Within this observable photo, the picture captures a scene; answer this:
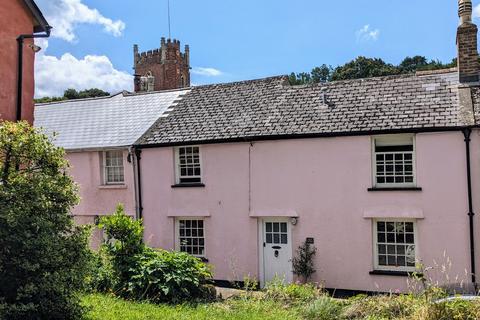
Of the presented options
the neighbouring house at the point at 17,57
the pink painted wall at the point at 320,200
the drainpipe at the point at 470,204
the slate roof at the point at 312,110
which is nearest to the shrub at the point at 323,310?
the pink painted wall at the point at 320,200

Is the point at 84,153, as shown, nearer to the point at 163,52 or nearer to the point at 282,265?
the point at 282,265

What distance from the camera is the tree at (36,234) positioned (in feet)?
27.7

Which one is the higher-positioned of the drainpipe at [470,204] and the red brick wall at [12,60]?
the red brick wall at [12,60]

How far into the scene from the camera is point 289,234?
55.8 feet

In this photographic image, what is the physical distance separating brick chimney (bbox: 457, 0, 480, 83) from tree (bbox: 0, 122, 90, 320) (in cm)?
1347

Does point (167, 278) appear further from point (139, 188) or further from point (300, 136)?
point (139, 188)

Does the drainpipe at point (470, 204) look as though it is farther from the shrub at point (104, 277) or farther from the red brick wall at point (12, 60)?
the red brick wall at point (12, 60)

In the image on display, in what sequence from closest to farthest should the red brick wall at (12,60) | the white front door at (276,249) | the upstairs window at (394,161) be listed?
the red brick wall at (12,60) < the upstairs window at (394,161) < the white front door at (276,249)

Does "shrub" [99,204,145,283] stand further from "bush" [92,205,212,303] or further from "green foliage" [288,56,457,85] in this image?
"green foliage" [288,56,457,85]

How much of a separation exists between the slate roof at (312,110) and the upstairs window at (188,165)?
21.7 inches

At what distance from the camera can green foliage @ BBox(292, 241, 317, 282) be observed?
53.7ft

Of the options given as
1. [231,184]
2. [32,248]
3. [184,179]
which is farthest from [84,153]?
[32,248]

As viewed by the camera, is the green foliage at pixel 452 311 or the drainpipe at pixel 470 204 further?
the drainpipe at pixel 470 204

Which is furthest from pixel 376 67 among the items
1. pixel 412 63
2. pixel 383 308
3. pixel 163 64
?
pixel 383 308
